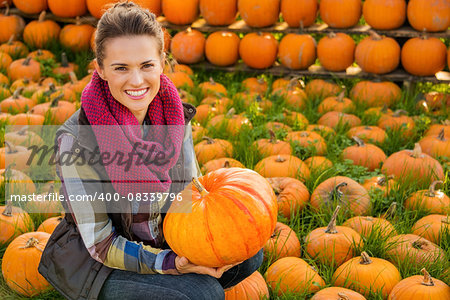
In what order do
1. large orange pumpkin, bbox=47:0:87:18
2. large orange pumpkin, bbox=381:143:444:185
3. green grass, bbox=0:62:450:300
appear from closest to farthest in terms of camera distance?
green grass, bbox=0:62:450:300, large orange pumpkin, bbox=381:143:444:185, large orange pumpkin, bbox=47:0:87:18

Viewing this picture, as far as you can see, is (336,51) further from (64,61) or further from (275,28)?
(64,61)

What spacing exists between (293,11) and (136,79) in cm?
347

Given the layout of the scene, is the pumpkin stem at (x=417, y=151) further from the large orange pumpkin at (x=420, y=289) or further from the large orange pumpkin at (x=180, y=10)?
the large orange pumpkin at (x=180, y=10)

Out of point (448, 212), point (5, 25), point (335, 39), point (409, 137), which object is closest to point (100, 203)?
point (448, 212)

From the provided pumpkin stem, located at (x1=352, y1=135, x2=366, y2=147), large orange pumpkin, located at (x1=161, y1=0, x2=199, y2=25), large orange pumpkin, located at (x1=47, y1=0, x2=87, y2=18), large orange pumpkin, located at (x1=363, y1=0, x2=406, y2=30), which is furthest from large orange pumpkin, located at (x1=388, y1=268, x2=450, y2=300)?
large orange pumpkin, located at (x1=47, y1=0, x2=87, y2=18)

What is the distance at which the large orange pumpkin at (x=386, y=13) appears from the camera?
520 centimetres

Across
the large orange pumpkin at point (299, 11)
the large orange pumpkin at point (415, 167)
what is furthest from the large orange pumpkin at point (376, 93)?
the large orange pumpkin at point (415, 167)

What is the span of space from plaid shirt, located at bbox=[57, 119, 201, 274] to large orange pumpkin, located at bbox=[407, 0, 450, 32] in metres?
3.74

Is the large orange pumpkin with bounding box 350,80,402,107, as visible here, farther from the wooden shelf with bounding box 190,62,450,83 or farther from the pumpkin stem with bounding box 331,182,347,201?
the pumpkin stem with bounding box 331,182,347,201

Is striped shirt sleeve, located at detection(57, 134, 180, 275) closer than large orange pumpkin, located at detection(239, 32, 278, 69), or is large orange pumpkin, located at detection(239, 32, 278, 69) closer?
striped shirt sleeve, located at detection(57, 134, 180, 275)

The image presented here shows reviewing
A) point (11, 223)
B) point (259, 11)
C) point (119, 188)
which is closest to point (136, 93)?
point (119, 188)

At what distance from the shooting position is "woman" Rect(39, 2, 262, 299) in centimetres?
226

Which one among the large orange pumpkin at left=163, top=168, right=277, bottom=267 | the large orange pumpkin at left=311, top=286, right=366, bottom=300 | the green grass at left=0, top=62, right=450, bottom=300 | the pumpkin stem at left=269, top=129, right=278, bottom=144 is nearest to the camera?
the large orange pumpkin at left=163, top=168, right=277, bottom=267

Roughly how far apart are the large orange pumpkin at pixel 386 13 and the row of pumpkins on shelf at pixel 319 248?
239 cm
